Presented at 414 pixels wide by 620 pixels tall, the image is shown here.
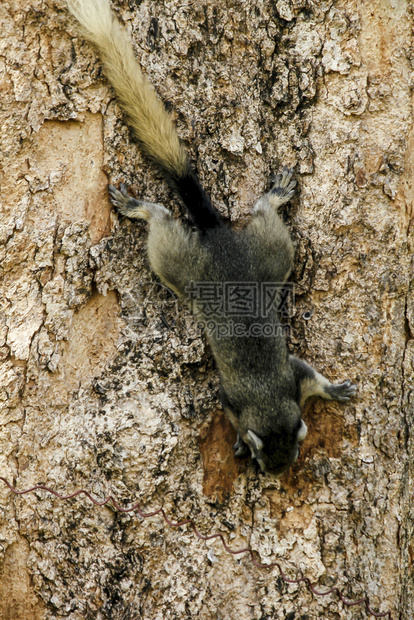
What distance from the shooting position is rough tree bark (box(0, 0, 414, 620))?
11.3 ft

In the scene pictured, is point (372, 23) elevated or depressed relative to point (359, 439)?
elevated

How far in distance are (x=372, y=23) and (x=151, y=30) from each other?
1.31 m

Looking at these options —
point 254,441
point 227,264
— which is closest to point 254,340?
point 227,264

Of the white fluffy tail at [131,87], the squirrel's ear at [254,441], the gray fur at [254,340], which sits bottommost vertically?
the squirrel's ear at [254,441]

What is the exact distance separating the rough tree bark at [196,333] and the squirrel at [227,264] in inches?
4.4

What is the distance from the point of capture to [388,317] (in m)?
3.57

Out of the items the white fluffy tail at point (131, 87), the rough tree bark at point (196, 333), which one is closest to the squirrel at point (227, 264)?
the white fluffy tail at point (131, 87)

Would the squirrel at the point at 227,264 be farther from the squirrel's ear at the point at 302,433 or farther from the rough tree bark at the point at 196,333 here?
the rough tree bark at the point at 196,333

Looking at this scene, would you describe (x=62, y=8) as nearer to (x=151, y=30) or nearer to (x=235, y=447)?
(x=151, y=30)

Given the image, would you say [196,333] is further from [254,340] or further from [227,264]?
[227,264]

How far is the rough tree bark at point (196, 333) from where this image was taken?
346 centimetres

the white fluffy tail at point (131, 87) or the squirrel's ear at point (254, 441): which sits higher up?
the white fluffy tail at point (131, 87)

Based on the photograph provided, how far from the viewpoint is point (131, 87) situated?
141 inches

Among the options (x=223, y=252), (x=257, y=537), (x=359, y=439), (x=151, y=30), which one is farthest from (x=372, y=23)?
(x=257, y=537)
